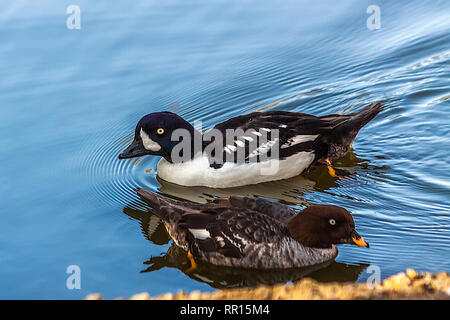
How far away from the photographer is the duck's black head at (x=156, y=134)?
28.2 ft

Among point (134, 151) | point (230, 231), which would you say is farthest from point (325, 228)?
point (134, 151)

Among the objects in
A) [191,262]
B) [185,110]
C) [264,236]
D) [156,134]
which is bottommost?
[191,262]

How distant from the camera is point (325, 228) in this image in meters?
6.62

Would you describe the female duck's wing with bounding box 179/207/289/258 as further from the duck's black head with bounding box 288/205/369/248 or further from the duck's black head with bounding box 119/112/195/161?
the duck's black head with bounding box 119/112/195/161

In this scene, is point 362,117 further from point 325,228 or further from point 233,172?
point 325,228

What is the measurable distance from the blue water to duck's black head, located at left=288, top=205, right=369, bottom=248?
0.24m

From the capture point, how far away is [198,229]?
6.73m

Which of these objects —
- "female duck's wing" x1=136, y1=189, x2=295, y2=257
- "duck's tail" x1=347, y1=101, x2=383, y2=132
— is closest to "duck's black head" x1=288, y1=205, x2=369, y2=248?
"female duck's wing" x1=136, y1=189, x2=295, y2=257

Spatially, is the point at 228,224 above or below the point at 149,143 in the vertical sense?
below

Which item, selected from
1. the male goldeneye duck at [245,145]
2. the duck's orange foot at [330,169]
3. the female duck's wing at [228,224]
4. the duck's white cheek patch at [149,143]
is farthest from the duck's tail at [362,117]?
the duck's white cheek patch at [149,143]

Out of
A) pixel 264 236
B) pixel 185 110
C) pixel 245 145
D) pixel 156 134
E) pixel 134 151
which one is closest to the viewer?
pixel 264 236

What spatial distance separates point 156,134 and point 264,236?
2.61 metres

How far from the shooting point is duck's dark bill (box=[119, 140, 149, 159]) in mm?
8711
